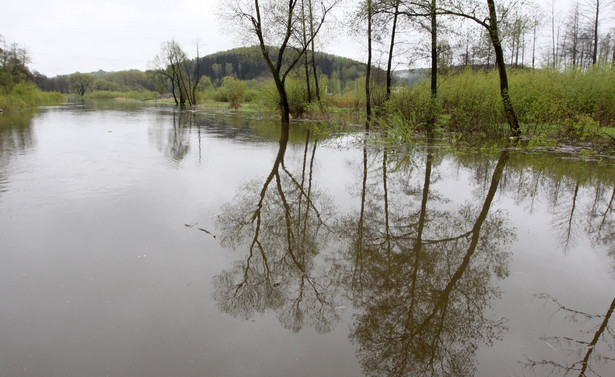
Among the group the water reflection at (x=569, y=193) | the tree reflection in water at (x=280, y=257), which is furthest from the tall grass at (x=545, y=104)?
the tree reflection in water at (x=280, y=257)

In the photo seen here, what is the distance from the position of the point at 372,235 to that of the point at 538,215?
298 cm

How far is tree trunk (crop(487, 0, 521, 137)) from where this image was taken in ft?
44.9

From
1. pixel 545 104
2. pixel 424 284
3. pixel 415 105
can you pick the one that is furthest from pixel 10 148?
pixel 545 104

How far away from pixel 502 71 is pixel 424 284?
1385 cm

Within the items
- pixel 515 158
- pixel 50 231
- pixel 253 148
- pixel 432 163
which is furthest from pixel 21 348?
pixel 515 158

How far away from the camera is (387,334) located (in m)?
2.81

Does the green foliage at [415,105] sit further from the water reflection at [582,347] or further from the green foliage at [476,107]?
the water reflection at [582,347]

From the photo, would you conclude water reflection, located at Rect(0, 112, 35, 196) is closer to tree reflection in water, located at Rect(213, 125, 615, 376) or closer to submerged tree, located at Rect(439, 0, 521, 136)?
tree reflection in water, located at Rect(213, 125, 615, 376)

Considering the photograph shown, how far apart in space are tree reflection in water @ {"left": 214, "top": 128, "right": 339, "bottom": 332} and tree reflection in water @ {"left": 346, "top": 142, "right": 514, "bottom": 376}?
14.4 inches

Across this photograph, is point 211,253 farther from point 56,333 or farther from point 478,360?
A: point 478,360

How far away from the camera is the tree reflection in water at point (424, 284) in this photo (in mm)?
2615

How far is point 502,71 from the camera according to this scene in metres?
14.5

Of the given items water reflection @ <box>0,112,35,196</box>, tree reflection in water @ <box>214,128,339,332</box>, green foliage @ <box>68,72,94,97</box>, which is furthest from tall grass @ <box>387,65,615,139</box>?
green foliage @ <box>68,72,94,97</box>

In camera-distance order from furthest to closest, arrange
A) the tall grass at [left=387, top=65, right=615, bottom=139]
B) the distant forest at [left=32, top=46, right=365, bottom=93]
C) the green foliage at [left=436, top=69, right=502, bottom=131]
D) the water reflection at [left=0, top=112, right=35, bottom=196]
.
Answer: the distant forest at [left=32, top=46, right=365, bottom=93]
the green foliage at [left=436, top=69, right=502, bottom=131]
the tall grass at [left=387, top=65, right=615, bottom=139]
the water reflection at [left=0, top=112, right=35, bottom=196]
